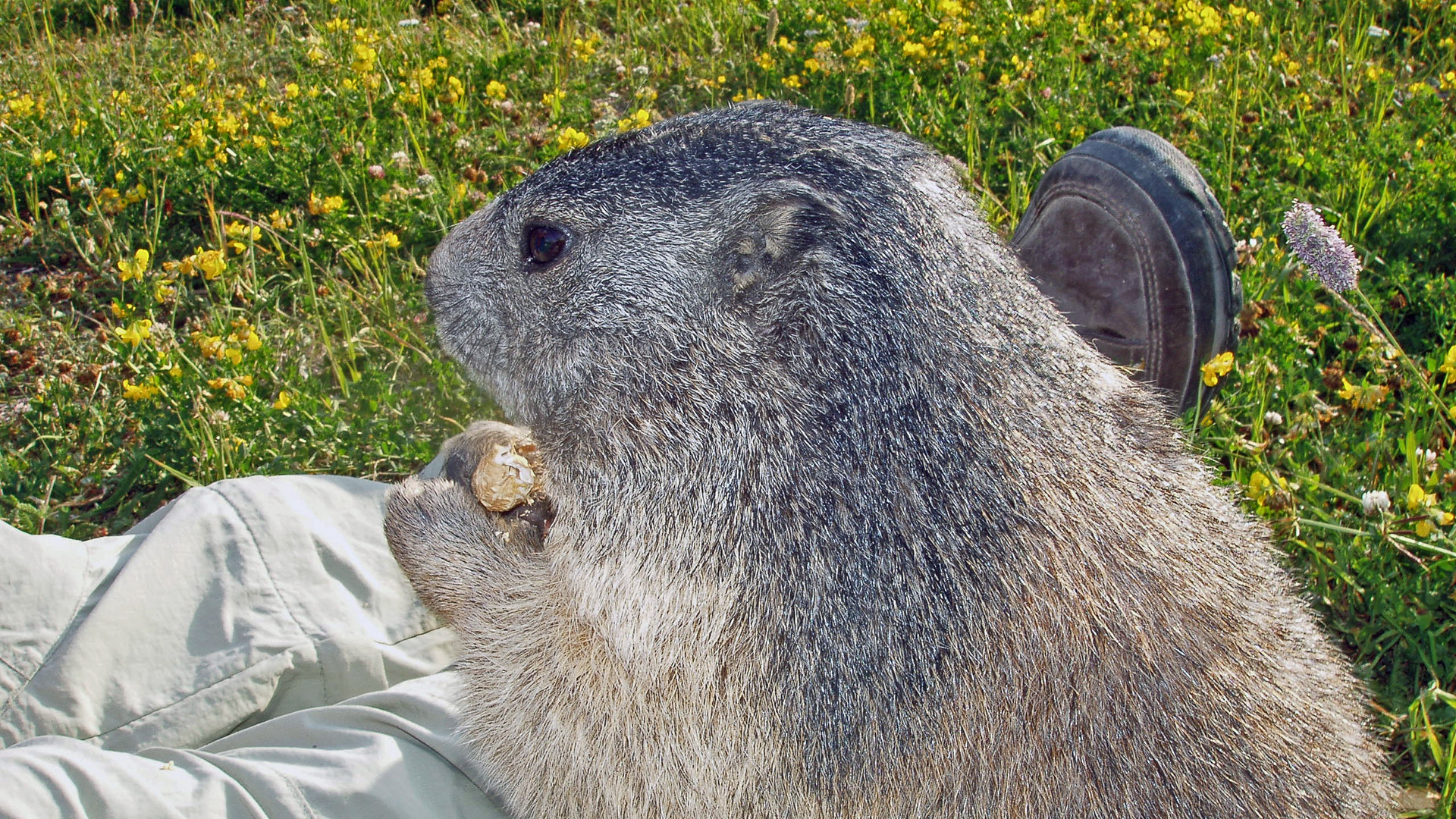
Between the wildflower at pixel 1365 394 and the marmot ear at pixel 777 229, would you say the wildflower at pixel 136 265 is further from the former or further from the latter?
the wildflower at pixel 1365 394

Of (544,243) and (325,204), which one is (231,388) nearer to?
(325,204)

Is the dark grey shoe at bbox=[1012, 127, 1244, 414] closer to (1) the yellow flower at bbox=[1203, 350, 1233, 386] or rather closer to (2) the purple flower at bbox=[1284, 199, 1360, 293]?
(1) the yellow flower at bbox=[1203, 350, 1233, 386]

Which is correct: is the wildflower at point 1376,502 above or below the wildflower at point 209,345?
below

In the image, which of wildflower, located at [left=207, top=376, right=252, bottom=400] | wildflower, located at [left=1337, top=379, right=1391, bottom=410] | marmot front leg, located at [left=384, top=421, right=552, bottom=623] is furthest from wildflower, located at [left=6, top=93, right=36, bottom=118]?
wildflower, located at [left=1337, top=379, right=1391, bottom=410]

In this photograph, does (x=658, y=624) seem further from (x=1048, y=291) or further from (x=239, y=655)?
(x=1048, y=291)

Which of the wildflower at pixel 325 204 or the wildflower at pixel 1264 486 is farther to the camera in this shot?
the wildflower at pixel 325 204

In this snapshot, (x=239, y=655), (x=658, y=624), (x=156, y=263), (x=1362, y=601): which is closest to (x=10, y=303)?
(x=156, y=263)

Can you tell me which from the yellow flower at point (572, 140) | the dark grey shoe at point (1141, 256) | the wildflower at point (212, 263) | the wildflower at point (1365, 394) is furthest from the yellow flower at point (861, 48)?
the wildflower at point (212, 263)

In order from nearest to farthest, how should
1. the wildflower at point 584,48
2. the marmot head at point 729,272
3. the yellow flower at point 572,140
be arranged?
the marmot head at point 729,272 < the yellow flower at point 572,140 < the wildflower at point 584,48
